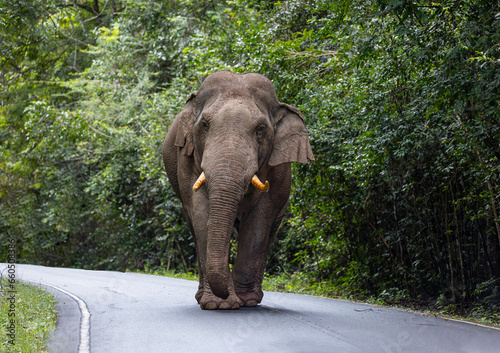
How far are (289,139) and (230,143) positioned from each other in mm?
1692

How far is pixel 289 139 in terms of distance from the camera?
10.8 meters

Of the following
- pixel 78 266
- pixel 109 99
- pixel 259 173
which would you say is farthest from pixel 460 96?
pixel 78 266

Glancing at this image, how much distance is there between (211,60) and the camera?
19.2 meters

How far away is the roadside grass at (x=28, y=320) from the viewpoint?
284 inches

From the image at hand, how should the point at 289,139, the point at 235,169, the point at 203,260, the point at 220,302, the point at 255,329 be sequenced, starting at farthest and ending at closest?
1. the point at 289,139
2. the point at 203,260
3. the point at 220,302
4. the point at 235,169
5. the point at 255,329

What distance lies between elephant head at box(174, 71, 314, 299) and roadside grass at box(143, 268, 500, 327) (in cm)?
368

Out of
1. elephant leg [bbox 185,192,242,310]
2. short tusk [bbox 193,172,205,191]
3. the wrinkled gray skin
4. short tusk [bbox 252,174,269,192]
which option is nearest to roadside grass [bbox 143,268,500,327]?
the wrinkled gray skin

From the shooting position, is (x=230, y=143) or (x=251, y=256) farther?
(x=251, y=256)

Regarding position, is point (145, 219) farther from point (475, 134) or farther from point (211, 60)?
point (475, 134)

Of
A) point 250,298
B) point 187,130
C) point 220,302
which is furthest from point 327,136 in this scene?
point 220,302

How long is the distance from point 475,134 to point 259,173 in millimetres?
3344

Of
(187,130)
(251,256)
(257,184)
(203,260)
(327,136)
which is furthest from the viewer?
(327,136)

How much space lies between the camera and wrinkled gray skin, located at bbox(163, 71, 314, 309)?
30.5ft

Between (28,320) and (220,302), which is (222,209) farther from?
(28,320)
